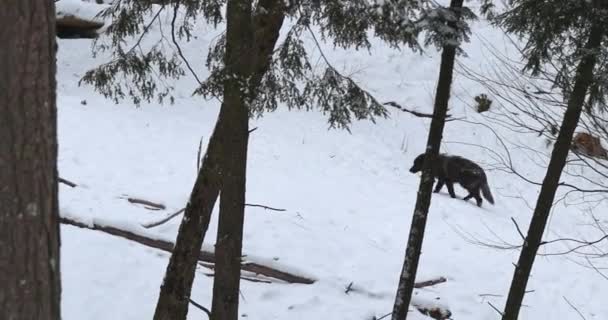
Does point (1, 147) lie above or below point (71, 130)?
above

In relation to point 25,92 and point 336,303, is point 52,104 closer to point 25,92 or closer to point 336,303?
point 25,92

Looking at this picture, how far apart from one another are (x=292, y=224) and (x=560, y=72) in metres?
5.01

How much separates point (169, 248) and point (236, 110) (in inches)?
141

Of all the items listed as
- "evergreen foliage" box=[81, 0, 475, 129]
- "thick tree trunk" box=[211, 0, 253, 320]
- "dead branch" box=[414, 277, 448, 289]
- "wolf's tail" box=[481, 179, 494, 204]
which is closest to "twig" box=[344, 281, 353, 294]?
"dead branch" box=[414, 277, 448, 289]

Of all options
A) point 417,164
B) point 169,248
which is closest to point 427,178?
point 169,248

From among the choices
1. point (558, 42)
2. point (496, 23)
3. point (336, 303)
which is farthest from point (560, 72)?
point (336, 303)

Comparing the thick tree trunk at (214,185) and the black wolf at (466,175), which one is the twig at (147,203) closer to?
the thick tree trunk at (214,185)

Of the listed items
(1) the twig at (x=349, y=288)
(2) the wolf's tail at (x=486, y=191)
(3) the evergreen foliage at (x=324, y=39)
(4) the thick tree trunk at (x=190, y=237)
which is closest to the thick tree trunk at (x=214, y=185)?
(4) the thick tree trunk at (x=190, y=237)

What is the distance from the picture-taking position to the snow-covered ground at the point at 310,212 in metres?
7.89

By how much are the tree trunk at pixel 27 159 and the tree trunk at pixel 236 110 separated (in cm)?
331

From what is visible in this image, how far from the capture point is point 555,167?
20.2ft

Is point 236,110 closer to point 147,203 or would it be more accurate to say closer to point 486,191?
point 147,203

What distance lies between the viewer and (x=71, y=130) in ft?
42.7

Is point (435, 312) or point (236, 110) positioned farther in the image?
point (435, 312)
